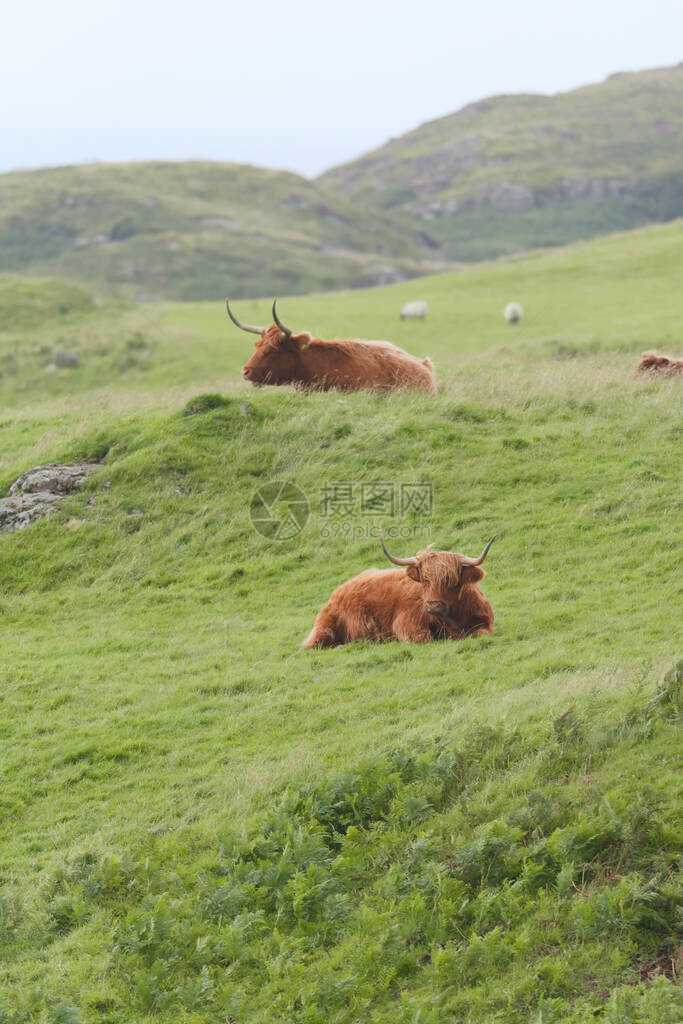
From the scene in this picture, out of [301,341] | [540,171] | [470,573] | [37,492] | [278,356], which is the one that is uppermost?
[540,171]

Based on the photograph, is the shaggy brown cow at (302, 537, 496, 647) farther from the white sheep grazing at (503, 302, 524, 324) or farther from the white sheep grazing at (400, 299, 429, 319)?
the white sheep grazing at (400, 299, 429, 319)

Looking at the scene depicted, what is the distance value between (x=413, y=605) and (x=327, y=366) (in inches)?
359

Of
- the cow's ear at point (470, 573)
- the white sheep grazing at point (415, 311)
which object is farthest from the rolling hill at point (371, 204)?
the cow's ear at point (470, 573)

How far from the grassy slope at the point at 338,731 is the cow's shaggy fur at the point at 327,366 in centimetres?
108

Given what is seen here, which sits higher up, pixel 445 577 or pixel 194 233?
pixel 194 233

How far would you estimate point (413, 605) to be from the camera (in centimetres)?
1027

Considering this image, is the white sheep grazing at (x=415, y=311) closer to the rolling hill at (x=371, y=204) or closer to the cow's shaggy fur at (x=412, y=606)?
the rolling hill at (x=371, y=204)

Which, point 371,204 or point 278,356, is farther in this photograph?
point 371,204

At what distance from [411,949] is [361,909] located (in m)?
0.41

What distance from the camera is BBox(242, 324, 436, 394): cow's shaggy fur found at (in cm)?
1852

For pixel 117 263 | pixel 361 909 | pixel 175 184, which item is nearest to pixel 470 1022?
pixel 361 909

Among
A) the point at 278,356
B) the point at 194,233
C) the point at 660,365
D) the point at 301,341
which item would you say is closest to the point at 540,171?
the point at 194,233

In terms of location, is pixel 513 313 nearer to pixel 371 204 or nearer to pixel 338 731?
pixel 338 731

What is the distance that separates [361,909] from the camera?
226 inches
